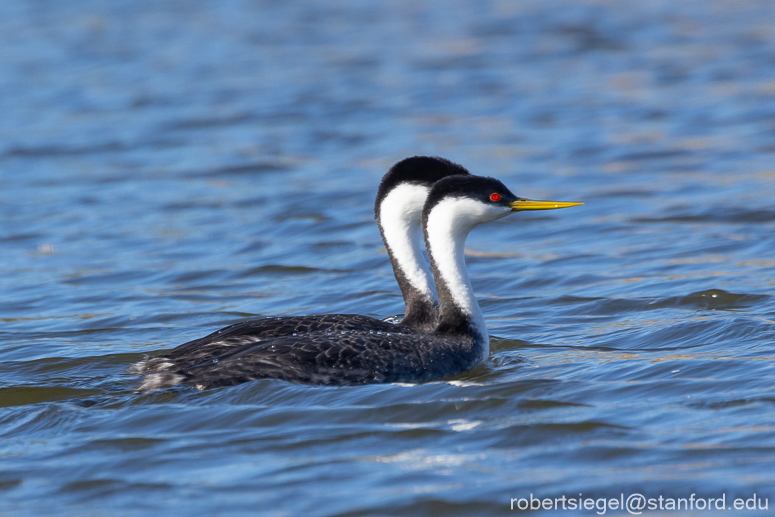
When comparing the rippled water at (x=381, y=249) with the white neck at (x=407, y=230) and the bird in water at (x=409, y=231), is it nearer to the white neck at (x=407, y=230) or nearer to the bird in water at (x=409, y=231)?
the bird in water at (x=409, y=231)

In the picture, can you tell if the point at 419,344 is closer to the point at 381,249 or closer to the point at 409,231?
the point at 409,231

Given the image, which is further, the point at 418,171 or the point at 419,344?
the point at 418,171

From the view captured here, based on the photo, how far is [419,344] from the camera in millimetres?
7992

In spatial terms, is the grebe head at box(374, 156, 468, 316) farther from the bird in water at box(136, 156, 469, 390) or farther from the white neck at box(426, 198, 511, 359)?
the white neck at box(426, 198, 511, 359)

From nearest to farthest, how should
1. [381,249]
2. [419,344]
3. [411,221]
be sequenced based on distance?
[419,344] → [411,221] → [381,249]

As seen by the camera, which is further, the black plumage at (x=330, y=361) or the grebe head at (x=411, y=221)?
the grebe head at (x=411, y=221)

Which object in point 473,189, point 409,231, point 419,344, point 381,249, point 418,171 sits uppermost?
point 418,171

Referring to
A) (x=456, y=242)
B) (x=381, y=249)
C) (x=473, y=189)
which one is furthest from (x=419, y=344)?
(x=381, y=249)

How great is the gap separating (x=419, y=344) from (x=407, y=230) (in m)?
1.68

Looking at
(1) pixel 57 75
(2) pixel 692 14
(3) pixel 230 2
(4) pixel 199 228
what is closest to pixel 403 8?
(3) pixel 230 2

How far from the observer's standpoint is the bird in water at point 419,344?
7.58 metres

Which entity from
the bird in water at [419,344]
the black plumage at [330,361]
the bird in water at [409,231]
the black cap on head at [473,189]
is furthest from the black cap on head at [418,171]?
the black plumage at [330,361]

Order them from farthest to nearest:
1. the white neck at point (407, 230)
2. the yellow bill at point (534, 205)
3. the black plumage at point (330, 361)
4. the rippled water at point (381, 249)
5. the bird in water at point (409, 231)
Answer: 1. the white neck at point (407, 230)
2. the bird in water at point (409, 231)
3. the yellow bill at point (534, 205)
4. the black plumage at point (330, 361)
5. the rippled water at point (381, 249)

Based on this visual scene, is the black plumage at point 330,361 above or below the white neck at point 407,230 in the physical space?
below
